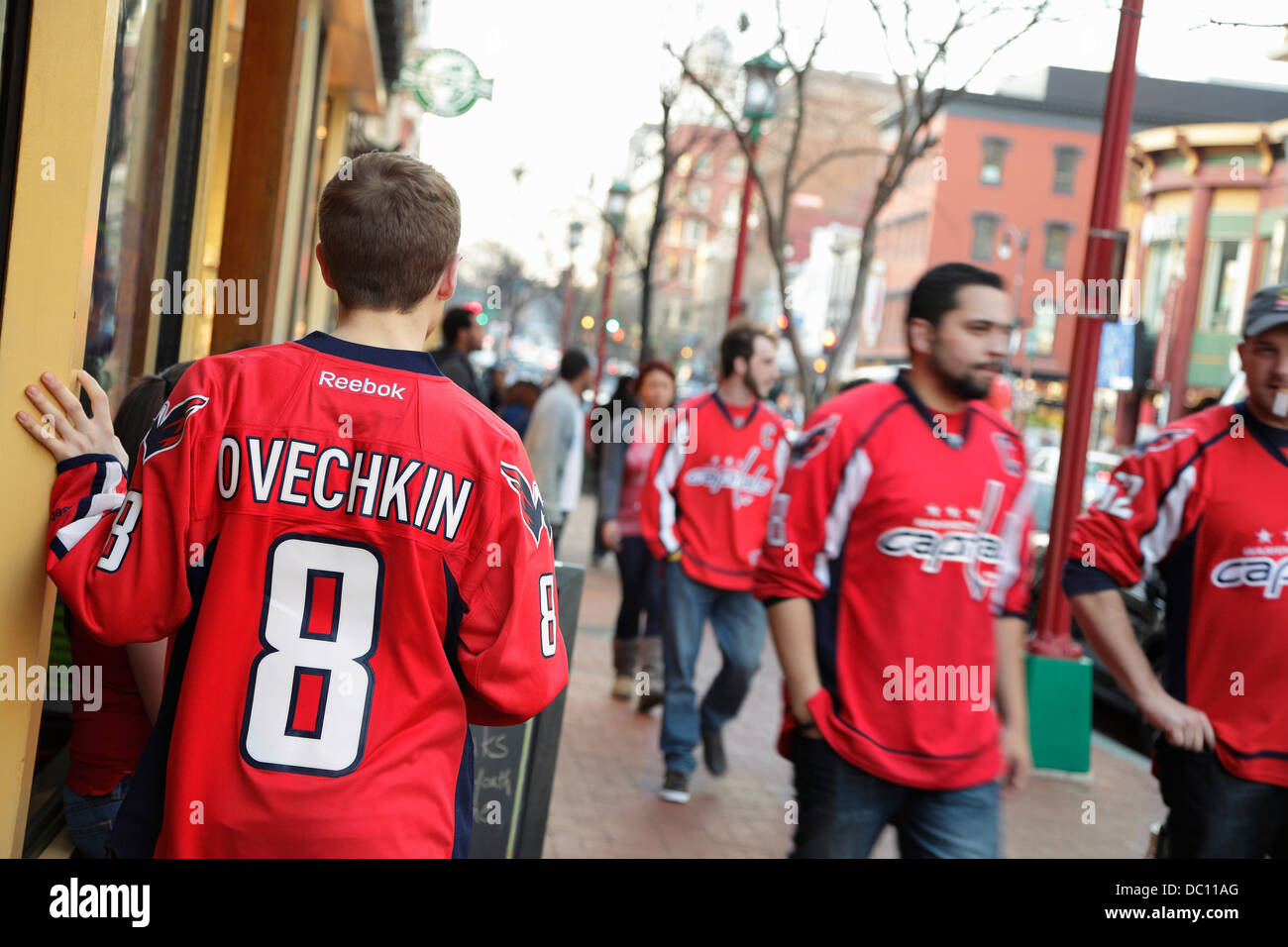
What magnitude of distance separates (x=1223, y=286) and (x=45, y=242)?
4326 cm

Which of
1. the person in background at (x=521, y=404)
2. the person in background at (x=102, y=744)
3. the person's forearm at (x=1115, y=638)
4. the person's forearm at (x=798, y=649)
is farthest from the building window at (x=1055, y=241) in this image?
the person in background at (x=102, y=744)

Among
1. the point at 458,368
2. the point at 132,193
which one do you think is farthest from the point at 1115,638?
the point at 458,368

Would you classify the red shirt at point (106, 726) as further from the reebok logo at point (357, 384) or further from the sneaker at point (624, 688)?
the sneaker at point (624, 688)

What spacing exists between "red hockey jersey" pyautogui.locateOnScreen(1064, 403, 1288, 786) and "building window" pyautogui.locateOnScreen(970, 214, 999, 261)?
6330 centimetres

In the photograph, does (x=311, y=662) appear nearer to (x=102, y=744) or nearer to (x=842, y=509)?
(x=102, y=744)

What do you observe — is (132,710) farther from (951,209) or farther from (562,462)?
(951,209)

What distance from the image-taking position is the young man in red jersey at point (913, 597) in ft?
12.0

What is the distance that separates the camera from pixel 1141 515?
405 cm

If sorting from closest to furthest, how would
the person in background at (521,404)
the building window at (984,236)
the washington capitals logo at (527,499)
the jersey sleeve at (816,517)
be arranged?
the washington capitals logo at (527,499), the jersey sleeve at (816,517), the person in background at (521,404), the building window at (984,236)

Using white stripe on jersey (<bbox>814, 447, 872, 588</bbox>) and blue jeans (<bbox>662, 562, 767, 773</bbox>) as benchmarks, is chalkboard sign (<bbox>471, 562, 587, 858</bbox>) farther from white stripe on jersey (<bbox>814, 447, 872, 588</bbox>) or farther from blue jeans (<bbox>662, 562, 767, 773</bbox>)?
blue jeans (<bbox>662, 562, 767, 773</bbox>)

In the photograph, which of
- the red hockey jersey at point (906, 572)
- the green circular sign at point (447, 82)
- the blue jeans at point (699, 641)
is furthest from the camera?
the green circular sign at point (447, 82)

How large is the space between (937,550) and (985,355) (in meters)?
0.54

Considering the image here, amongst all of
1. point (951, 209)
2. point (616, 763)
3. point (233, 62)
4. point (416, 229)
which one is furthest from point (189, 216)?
point (951, 209)

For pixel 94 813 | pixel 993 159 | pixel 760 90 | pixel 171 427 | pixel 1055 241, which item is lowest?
pixel 94 813
